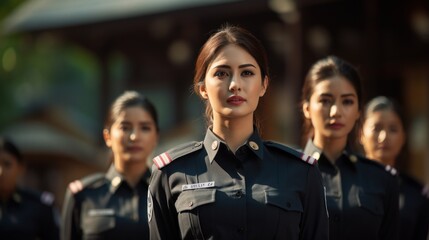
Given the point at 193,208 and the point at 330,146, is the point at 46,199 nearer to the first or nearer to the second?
the point at 330,146

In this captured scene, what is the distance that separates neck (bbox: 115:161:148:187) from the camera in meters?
6.00

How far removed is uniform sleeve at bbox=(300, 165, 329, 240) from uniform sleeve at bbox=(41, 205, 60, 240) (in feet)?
11.6

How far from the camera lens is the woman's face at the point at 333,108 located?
507cm

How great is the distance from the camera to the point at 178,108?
16.5 meters

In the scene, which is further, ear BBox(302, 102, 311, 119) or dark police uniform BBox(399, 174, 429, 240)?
dark police uniform BBox(399, 174, 429, 240)

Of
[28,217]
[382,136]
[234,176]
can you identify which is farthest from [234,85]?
[28,217]

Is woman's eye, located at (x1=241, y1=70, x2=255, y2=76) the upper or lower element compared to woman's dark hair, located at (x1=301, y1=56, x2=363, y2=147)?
lower

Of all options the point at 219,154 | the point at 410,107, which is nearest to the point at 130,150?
the point at 219,154

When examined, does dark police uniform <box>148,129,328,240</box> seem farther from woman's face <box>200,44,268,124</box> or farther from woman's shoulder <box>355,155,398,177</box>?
woman's shoulder <box>355,155,398,177</box>

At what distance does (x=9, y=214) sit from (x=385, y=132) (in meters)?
2.85

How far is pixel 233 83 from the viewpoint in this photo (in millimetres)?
3951

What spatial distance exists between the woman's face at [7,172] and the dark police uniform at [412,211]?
2892 millimetres

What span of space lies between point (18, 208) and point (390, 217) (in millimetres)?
3239

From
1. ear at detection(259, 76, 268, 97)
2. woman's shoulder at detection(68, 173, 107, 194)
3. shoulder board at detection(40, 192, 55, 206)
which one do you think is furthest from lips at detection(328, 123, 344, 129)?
shoulder board at detection(40, 192, 55, 206)
